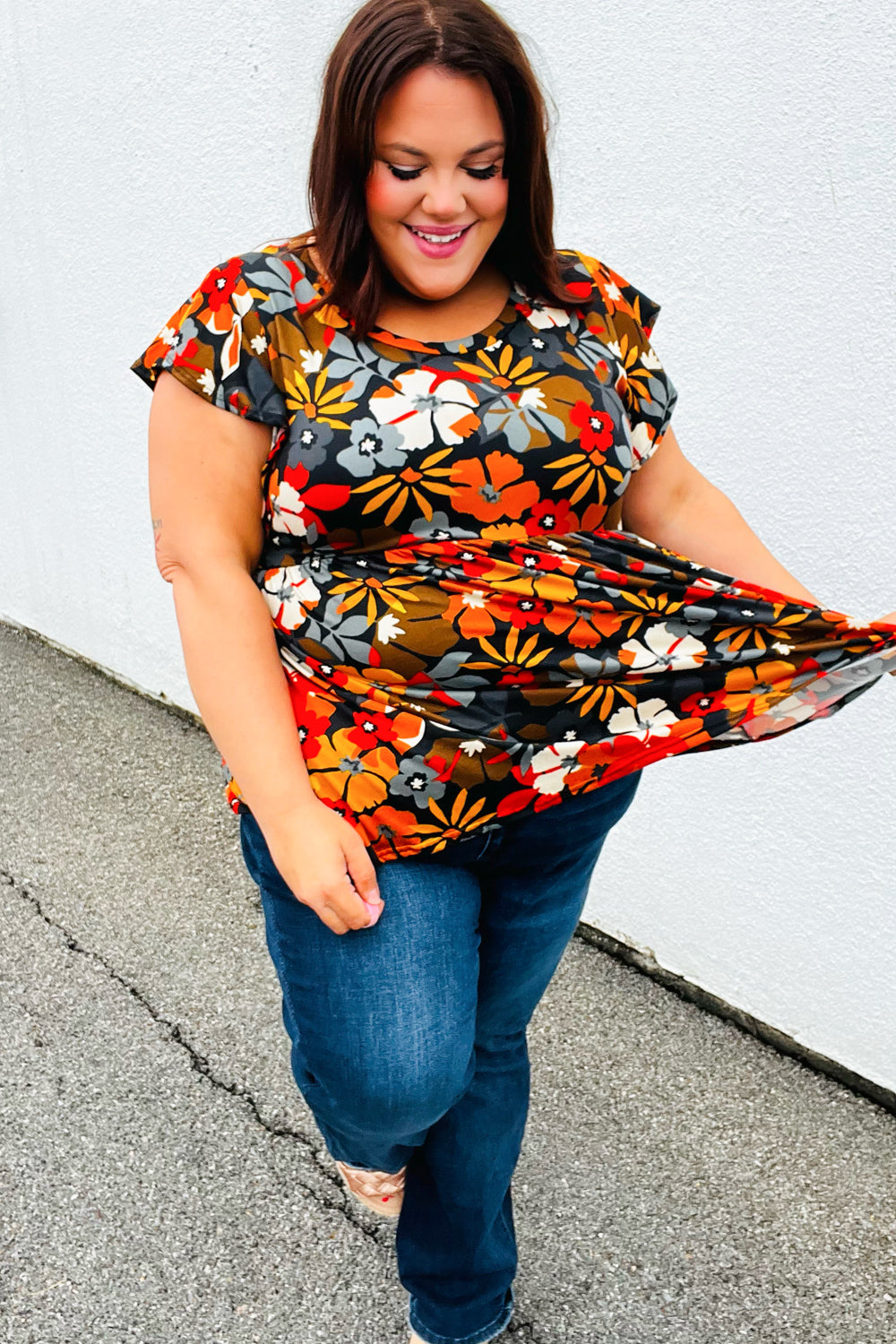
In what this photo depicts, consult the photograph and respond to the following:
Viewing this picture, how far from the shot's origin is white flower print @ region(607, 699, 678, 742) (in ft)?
5.04

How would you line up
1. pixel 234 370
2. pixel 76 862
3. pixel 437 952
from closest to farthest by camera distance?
pixel 234 370 < pixel 437 952 < pixel 76 862

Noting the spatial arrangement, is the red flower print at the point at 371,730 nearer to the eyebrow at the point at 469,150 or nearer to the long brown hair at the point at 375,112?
the long brown hair at the point at 375,112

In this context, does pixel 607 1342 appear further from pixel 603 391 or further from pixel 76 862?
pixel 76 862

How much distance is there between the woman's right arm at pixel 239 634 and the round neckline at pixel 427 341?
0.18 meters

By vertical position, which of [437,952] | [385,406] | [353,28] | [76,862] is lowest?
[76,862]

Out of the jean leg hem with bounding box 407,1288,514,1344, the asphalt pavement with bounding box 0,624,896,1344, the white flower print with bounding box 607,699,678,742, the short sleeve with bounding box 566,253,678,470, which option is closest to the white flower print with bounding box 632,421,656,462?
the short sleeve with bounding box 566,253,678,470

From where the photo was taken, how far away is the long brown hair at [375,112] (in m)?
1.34

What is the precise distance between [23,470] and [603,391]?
3938 millimetres

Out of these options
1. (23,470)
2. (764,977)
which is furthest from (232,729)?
(23,470)

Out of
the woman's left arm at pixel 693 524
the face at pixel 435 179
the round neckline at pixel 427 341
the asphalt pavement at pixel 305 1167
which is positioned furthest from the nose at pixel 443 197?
the asphalt pavement at pixel 305 1167

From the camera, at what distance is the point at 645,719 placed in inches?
61.0

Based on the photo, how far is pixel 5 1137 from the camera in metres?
2.37

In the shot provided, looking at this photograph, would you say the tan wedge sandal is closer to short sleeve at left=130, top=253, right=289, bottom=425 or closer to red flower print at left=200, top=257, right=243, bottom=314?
short sleeve at left=130, top=253, right=289, bottom=425

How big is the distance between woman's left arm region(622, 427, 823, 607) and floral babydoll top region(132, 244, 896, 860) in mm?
155
